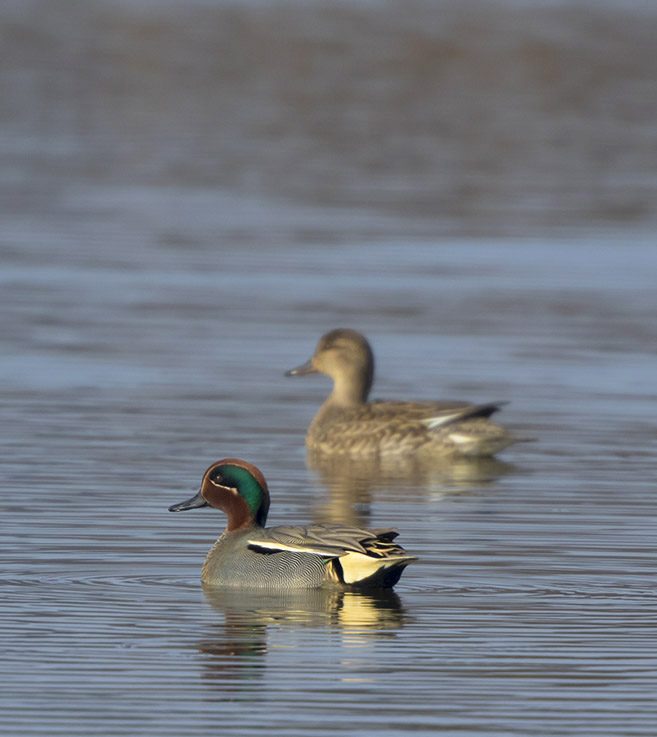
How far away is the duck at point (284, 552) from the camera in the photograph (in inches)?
367

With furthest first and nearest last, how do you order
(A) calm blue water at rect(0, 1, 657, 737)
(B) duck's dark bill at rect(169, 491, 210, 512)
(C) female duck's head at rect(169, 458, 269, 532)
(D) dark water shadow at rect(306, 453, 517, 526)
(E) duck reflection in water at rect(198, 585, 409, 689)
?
1. (D) dark water shadow at rect(306, 453, 517, 526)
2. (B) duck's dark bill at rect(169, 491, 210, 512)
3. (C) female duck's head at rect(169, 458, 269, 532)
4. (E) duck reflection in water at rect(198, 585, 409, 689)
5. (A) calm blue water at rect(0, 1, 657, 737)

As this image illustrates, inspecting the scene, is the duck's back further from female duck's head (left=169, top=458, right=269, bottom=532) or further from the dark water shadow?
female duck's head (left=169, top=458, right=269, bottom=532)

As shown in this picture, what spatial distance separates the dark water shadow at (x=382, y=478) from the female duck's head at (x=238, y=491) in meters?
1.72

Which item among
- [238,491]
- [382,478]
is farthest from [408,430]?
[238,491]

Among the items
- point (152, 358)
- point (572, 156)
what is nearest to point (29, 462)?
point (152, 358)

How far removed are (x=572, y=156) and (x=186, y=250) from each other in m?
11.2

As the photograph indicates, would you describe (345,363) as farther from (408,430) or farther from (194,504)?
(194,504)

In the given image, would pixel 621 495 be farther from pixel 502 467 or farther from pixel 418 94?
pixel 418 94

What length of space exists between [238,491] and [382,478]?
3.84 meters

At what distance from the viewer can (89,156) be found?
3091 cm

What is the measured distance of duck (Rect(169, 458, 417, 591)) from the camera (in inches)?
367

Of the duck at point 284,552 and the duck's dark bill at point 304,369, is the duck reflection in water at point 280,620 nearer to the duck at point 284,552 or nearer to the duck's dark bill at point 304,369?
the duck at point 284,552

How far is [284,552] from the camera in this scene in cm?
952

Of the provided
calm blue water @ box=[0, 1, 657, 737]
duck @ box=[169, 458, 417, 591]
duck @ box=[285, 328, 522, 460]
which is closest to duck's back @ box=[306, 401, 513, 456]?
duck @ box=[285, 328, 522, 460]
